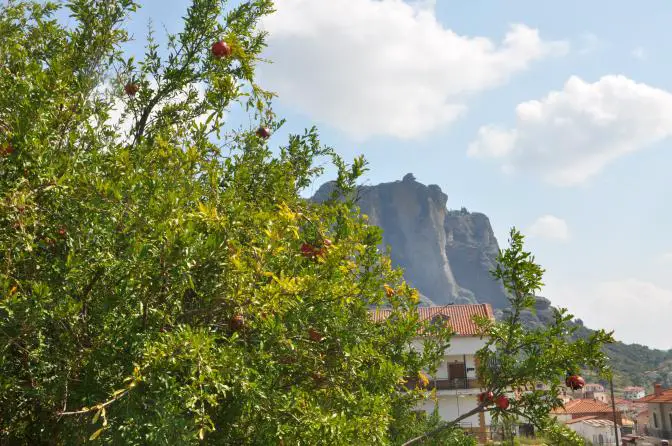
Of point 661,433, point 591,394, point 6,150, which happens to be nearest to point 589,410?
point 661,433

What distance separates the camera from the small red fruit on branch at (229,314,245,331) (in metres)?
4.61

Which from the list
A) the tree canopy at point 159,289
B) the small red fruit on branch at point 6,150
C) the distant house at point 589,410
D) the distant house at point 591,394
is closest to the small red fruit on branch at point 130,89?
the tree canopy at point 159,289

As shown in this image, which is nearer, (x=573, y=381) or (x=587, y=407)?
(x=573, y=381)

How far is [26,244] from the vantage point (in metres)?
3.90

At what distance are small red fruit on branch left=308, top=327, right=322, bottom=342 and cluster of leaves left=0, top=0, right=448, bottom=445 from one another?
2 centimetres

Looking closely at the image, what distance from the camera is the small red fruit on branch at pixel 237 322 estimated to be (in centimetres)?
461

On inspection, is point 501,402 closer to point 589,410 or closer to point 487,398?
point 487,398

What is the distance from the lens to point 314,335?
5.20m

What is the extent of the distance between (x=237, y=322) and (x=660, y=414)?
6621cm

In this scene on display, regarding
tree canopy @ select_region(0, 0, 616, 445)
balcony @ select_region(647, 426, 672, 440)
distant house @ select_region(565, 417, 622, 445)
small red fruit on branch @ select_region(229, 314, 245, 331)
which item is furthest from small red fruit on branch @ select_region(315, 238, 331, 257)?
balcony @ select_region(647, 426, 672, 440)

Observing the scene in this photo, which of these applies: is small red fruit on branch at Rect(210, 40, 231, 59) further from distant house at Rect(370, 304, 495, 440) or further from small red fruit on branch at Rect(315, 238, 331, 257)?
distant house at Rect(370, 304, 495, 440)

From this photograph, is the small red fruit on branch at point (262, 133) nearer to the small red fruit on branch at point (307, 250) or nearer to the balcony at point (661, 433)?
the small red fruit on branch at point (307, 250)

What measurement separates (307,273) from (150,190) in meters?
1.36

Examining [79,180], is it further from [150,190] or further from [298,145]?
[298,145]
